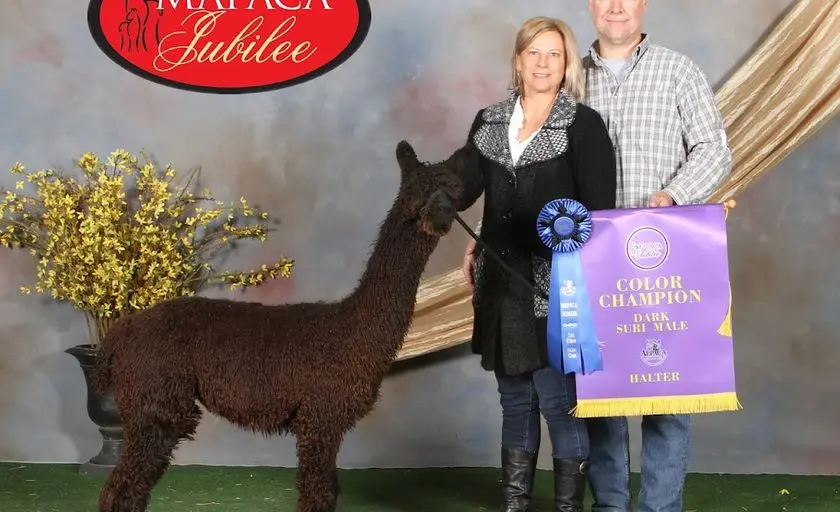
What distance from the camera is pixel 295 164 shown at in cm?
478

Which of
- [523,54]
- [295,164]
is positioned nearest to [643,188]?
[523,54]

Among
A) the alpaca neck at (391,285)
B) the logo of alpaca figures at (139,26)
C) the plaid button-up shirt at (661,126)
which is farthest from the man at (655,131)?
the logo of alpaca figures at (139,26)

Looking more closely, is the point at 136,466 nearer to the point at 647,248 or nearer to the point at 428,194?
the point at 428,194

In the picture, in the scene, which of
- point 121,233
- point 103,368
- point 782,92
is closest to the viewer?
point 103,368

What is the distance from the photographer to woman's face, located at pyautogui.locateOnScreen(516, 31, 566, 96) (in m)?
3.07

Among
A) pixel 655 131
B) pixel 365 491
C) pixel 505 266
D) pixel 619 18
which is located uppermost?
pixel 619 18

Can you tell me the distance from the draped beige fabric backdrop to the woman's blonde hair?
136cm

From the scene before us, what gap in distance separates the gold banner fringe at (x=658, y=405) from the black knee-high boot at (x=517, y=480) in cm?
34

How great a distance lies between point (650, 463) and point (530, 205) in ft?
3.09

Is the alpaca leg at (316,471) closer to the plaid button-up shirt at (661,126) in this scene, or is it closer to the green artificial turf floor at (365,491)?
the green artificial turf floor at (365,491)

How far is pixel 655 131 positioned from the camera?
3205 mm

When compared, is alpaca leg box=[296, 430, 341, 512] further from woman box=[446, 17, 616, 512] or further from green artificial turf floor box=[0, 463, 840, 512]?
green artificial turf floor box=[0, 463, 840, 512]

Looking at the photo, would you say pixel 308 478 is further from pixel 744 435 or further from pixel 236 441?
pixel 744 435

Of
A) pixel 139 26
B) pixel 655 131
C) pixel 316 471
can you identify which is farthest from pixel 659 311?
pixel 139 26
